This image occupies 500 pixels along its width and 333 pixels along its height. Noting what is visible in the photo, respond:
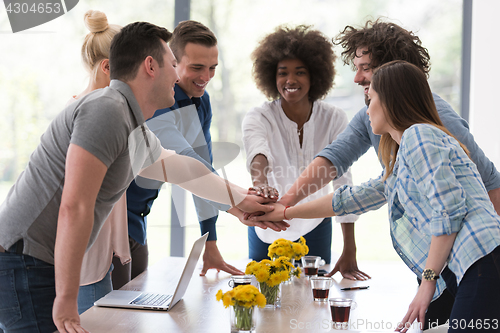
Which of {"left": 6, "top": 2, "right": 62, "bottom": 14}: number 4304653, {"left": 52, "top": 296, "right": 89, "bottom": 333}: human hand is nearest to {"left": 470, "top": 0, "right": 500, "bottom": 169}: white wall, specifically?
{"left": 52, "top": 296, "right": 89, "bottom": 333}: human hand

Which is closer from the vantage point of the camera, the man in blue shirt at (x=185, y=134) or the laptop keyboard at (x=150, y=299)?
the laptop keyboard at (x=150, y=299)

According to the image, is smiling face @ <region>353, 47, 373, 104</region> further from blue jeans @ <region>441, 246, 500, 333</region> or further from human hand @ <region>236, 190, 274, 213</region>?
blue jeans @ <region>441, 246, 500, 333</region>

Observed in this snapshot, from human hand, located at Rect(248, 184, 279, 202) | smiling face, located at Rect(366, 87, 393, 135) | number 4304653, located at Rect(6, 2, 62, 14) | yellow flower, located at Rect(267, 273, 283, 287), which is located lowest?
yellow flower, located at Rect(267, 273, 283, 287)

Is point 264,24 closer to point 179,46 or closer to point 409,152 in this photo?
point 179,46

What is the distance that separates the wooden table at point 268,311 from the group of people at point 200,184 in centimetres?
11

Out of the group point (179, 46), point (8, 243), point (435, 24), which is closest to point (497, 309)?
point (8, 243)

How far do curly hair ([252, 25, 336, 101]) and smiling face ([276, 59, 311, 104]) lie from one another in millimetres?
45

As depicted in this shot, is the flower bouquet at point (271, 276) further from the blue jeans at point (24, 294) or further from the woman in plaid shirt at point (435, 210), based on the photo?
the blue jeans at point (24, 294)

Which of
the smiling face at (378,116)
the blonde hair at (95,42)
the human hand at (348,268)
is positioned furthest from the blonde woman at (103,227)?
the smiling face at (378,116)

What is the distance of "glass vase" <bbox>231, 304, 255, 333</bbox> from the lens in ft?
3.61

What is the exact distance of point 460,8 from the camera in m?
3.50

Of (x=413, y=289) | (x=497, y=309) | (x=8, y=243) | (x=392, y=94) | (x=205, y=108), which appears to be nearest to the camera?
(x=497, y=309)

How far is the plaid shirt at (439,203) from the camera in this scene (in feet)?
3.68

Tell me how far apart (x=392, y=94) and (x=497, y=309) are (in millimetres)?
674
